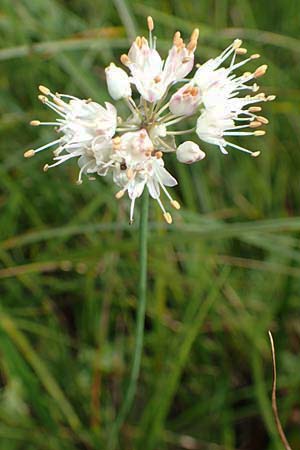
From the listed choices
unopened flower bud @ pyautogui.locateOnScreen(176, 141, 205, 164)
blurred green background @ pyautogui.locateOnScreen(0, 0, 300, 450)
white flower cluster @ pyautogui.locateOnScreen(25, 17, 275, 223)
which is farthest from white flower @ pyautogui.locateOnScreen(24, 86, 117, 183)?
blurred green background @ pyautogui.locateOnScreen(0, 0, 300, 450)

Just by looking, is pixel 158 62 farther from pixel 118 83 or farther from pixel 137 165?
pixel 137 165

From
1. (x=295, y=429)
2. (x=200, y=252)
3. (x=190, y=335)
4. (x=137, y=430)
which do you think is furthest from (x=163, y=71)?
(x=295, y=429)

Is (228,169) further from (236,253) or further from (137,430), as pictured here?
(137,430)

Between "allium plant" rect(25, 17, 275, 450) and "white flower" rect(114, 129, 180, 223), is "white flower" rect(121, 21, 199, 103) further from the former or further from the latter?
"white flower" rect(114, 129, 180, 223)

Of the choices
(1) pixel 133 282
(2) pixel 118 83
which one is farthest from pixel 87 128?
(1) pixel 133 282

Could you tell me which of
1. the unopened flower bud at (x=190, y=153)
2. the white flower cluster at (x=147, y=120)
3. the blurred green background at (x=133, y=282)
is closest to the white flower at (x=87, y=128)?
the white flower cluster at (x=147, y=120)
